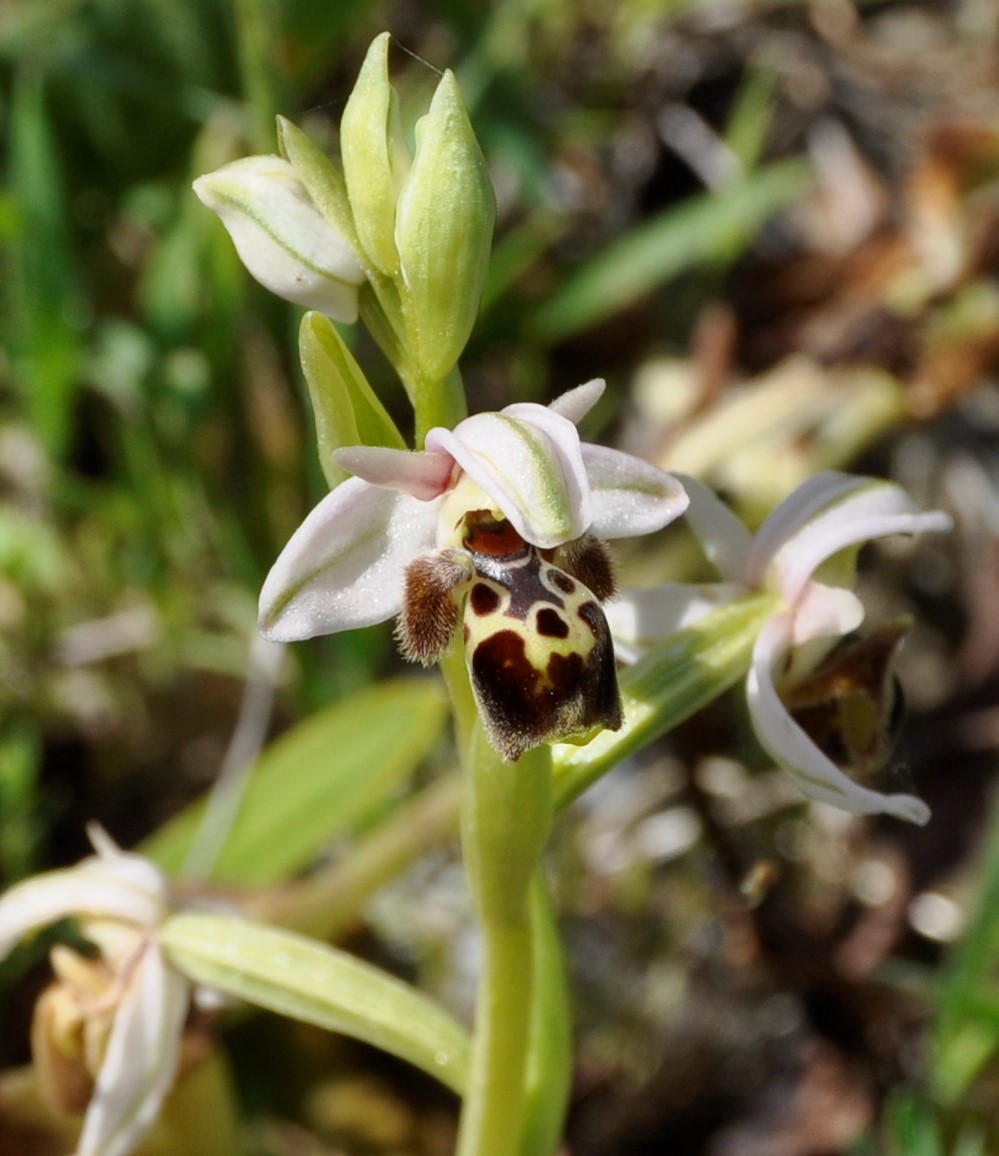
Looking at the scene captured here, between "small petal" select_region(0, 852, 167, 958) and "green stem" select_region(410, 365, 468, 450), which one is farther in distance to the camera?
"small petal" select_region(0, 852, 167, 958)

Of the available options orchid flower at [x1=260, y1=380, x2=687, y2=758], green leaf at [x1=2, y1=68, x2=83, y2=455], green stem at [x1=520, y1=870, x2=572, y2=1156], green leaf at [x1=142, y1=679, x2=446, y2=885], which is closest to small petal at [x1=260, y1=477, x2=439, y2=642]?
orchid flower at [x1=260, y1=380, x2=687, y2=758]

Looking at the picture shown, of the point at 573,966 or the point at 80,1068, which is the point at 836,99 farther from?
the point at 80,1068

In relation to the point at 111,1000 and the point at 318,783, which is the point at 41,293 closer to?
the point at 318,783

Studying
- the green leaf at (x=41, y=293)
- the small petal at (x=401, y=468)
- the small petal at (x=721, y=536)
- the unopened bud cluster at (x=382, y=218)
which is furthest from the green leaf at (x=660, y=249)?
the small petal at (x=401, y=468)

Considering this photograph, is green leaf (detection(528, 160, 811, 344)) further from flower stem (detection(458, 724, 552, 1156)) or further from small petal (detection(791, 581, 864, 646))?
flower stem (detection(458, 724, 552, 1156))

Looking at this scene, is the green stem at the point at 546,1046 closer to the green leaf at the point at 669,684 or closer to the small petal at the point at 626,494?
the green leaf at the point at 669,684

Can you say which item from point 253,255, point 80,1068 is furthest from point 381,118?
point 80,1068
